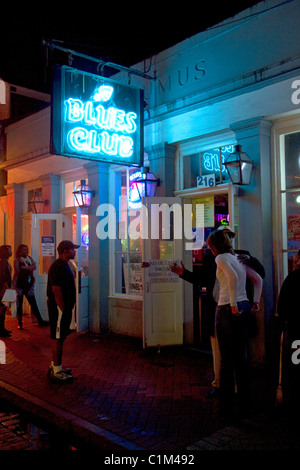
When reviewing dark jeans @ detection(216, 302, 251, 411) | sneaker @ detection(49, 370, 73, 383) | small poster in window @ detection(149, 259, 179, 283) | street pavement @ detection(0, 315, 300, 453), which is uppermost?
small poster in window @ detection(149, 259, 179, 283)

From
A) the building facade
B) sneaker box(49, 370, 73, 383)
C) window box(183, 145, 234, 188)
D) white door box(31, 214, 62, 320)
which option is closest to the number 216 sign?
the building facade

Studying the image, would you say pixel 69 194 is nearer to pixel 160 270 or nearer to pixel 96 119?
pixel 96 119

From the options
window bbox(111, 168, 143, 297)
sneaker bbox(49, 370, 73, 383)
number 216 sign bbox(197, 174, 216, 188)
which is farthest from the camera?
window bbox(111, 168, 143, 297)

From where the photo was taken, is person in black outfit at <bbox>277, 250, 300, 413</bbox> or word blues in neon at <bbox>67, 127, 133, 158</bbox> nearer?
person in black outfit at <bbox>277, 250, 300, 413</bbox>

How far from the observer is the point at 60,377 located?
17.6ft

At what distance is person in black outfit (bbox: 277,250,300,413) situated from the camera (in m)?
4.07

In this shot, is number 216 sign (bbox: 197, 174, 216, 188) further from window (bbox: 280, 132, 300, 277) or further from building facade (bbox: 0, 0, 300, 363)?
window (bbox: 280, 132, 300, 277)

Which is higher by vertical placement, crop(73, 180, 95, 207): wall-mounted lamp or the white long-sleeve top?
crop(73, 180, 95, 207): wall-mounted lamp

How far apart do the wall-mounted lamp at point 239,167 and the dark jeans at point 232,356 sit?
7.02 feet

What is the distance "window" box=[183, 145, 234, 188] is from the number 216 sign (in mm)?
123

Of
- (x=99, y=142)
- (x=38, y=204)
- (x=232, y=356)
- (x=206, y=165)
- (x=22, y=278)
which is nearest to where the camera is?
(x=232, y=356)

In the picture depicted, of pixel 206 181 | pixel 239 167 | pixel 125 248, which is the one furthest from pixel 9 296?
pixel 239 167

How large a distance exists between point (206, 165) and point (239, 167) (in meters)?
1.33
